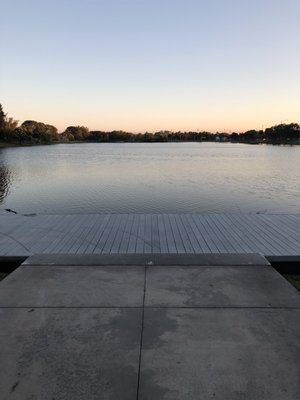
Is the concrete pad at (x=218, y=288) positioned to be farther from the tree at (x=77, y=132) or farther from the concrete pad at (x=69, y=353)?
the tree at (x=77, y=132)

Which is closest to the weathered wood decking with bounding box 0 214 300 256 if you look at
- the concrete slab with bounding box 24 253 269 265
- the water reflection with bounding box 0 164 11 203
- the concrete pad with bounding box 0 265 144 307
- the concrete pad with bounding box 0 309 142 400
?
the concrete slab with bounding box 24 253 269 265

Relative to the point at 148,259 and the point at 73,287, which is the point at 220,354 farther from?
the point at 148,259

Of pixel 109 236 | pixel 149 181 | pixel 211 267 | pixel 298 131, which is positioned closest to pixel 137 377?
pixel 211 267

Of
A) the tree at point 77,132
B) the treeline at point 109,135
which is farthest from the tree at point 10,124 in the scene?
the tree at point 77,132

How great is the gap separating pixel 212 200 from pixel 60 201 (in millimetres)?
7093

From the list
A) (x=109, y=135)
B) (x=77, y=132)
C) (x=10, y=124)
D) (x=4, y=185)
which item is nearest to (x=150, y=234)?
(x=4, y=185)

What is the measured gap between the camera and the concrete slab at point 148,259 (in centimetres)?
540

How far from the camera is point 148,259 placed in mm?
5555

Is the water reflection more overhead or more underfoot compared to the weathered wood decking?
more underfoot

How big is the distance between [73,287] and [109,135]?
17832 cm

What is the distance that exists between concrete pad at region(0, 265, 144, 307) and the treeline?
8648 cm

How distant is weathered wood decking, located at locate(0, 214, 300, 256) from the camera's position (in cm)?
648

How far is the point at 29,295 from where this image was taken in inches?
171

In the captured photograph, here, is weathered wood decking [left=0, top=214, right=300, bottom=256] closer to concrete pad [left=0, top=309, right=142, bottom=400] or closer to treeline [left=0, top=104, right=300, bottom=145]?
concrete pad [left=0, top=309, right=142, bottom=400]
